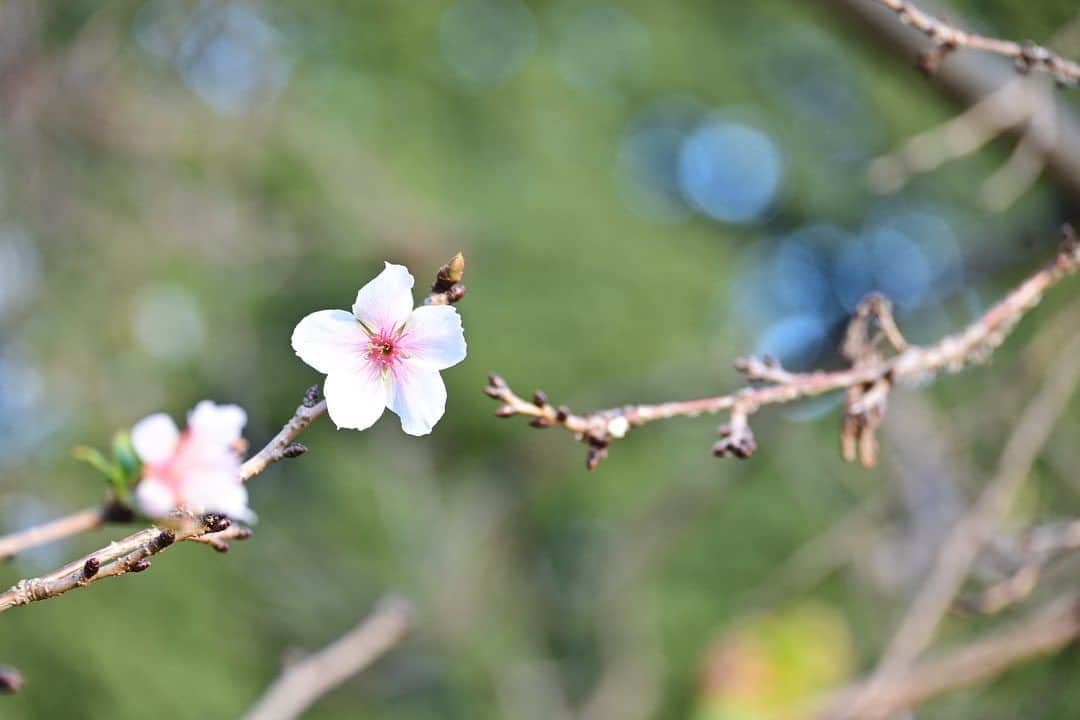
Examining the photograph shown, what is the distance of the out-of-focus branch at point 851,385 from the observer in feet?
2.75

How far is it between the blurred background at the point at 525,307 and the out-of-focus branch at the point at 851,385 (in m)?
0.67

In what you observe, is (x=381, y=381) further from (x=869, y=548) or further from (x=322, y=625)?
(x=322, y=625)

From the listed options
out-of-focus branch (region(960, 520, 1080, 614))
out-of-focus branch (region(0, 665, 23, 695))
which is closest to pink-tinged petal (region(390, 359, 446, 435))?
out-of-focus branch (region(0, 665, 23, 695))

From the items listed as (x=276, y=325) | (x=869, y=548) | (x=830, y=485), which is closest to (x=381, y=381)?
(x=869, y=548)

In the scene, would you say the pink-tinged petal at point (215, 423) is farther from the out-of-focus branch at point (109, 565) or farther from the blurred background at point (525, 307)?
the blurred background at point (525, 307)

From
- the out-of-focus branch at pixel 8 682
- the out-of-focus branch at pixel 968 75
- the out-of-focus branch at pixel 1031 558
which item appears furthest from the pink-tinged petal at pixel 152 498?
the out-of-focus branch at pixel 968 75

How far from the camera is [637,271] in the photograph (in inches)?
289

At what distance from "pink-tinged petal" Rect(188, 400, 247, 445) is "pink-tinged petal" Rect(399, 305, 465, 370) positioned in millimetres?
195

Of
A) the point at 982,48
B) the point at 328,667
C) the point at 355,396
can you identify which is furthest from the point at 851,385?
the point at 328,667

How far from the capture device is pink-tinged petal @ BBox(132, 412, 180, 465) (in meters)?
Result: 0.56

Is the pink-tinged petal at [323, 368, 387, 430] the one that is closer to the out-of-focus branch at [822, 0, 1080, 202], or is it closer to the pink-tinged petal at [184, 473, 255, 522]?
the pink-tinged petal at [184, 473, 255, 522]

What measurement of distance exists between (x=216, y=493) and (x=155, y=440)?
46 millimetres

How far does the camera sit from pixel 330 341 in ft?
2.68

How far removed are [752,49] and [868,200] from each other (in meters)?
1.35
